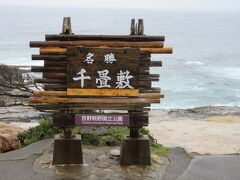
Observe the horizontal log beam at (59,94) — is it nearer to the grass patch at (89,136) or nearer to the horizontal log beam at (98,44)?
the horizontal log beam at (98,44)

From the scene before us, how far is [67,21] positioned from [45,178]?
316 cm

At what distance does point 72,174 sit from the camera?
346 inches

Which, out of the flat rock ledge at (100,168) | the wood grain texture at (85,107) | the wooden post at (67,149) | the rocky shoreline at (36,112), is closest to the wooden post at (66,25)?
the wood grain texture at (85,107)

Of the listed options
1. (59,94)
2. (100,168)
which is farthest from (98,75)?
(100,168)

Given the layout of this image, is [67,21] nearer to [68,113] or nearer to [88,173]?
[68,113]

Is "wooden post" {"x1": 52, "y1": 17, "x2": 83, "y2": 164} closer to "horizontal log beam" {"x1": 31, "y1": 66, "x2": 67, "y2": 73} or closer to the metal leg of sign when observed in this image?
the metal leg of sign

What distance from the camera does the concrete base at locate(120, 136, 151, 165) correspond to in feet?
30.3

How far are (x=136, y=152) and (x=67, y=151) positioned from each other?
1471mm

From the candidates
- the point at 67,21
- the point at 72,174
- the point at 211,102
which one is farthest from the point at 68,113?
the point at 211,102

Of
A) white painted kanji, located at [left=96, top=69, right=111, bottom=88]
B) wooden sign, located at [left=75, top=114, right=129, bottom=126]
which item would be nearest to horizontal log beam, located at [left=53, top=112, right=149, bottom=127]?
wooden sign, located at [left=75, top=114, right=129, bottom=126]

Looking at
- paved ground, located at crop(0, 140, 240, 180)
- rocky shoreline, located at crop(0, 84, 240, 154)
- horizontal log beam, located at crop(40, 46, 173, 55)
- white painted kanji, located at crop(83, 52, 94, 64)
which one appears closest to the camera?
white painted kanji, located at crop(83, 52, 94, 64)

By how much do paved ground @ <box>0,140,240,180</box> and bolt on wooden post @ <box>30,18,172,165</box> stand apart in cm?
123

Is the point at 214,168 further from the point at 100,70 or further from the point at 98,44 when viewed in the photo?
the point at 98,44

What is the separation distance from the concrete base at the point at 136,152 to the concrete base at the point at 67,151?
944mm
